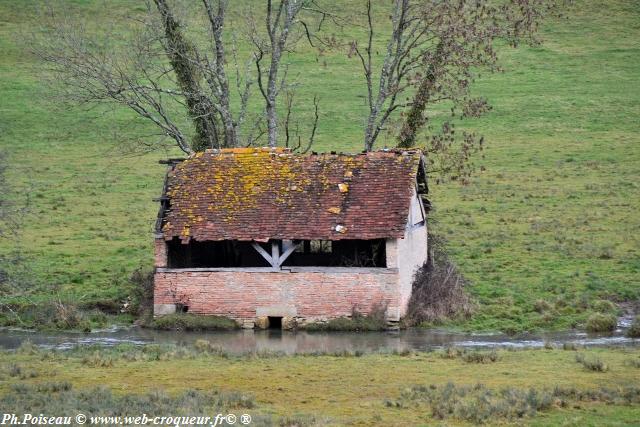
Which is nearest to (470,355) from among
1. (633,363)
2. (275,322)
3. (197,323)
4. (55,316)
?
(633,363)

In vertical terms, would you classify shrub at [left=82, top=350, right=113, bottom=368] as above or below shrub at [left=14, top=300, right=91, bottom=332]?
below

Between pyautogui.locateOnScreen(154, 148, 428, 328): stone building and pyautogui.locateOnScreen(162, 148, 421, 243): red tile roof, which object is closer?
pyautogui.locateOnScreen(154, 148, 428, 328): stone building

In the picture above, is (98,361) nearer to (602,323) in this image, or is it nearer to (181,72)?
(602,323)

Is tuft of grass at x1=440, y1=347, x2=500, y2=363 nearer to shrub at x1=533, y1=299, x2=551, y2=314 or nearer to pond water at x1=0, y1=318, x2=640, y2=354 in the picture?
pond water at x1=0, y1=318, x2=640, y2=354

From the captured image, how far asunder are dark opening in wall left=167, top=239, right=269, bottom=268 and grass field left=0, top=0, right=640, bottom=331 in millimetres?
2056

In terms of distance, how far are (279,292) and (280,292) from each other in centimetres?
3

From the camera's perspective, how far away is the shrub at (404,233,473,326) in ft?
87.9

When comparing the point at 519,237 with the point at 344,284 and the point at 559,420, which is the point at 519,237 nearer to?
the point at 344,284

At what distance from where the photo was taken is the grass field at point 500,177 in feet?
101

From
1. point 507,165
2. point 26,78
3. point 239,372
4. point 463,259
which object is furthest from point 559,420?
point 26,78

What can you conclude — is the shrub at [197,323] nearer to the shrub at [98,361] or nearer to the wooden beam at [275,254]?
the wooden beam at [275,254]

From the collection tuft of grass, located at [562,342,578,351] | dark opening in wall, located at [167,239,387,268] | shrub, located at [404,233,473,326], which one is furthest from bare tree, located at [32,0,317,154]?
tuft of grass, located at [562,342,578,351]

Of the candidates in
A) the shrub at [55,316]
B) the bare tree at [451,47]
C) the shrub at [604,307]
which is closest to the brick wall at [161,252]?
the shrub at [55,316]

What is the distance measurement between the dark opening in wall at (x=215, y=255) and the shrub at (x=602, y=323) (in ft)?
29.9
